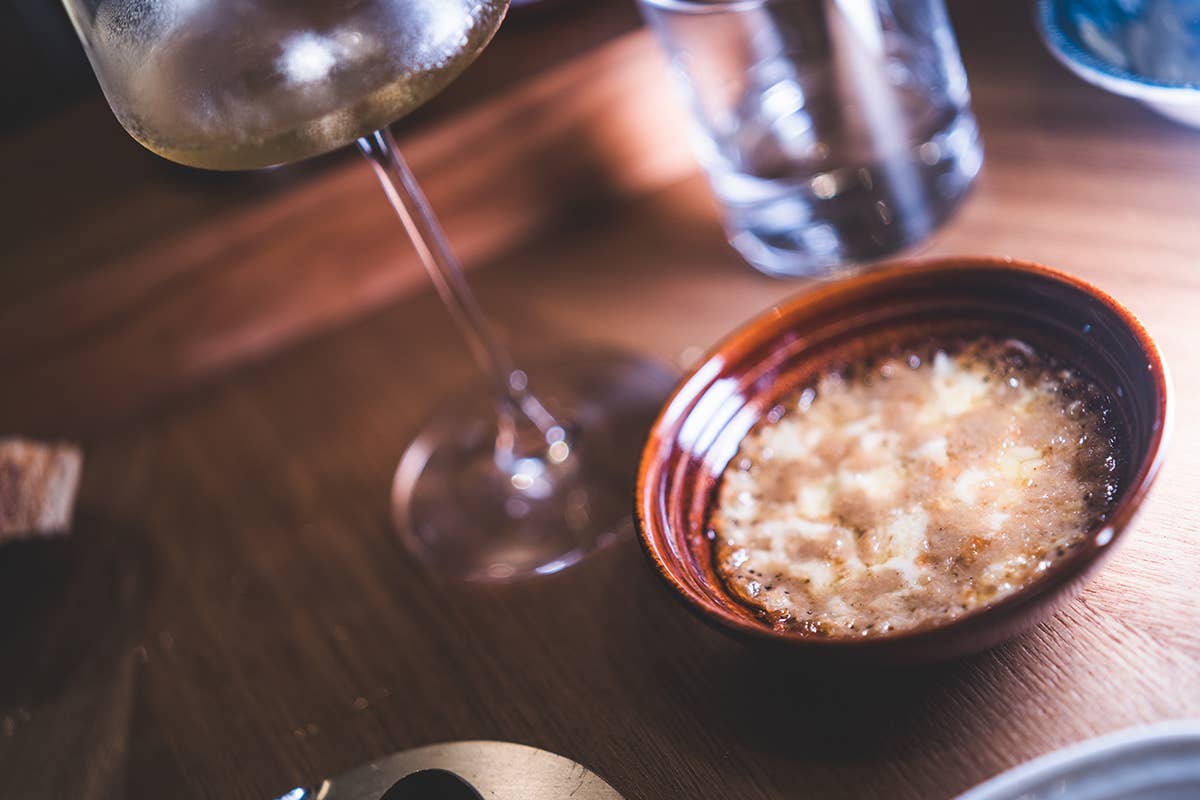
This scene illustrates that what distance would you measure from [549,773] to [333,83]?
0.35m

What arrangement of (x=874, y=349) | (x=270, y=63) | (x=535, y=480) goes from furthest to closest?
(x=535, y=480) < (x=874, y=349) < (x=270, y=63)

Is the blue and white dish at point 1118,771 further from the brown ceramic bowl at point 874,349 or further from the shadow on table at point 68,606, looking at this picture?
the shadow on table at point 68,606

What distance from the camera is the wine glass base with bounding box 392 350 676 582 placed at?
2.48 feet

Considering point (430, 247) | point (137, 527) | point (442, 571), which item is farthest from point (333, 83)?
point (137, 527)

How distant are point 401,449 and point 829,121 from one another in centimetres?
40

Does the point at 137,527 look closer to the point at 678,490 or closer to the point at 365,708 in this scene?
the point at 365,708

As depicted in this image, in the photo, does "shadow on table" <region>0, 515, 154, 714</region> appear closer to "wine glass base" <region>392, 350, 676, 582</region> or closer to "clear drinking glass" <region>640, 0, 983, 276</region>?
"wine glass base" <region>392, 350, 676, 582</region>

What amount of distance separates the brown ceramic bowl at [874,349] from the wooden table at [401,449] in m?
0.06

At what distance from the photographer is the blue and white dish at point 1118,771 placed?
447 mm

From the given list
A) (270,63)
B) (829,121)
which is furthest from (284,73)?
(829,121)

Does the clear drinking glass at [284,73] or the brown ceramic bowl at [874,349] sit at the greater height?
the clear drinking glass at [284,73]

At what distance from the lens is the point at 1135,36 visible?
30.0 inches

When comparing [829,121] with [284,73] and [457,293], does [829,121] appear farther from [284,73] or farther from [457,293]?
[284,73]

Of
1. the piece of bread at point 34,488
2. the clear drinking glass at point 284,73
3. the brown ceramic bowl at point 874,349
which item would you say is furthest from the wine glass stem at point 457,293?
the piece of bread at point 34,488
